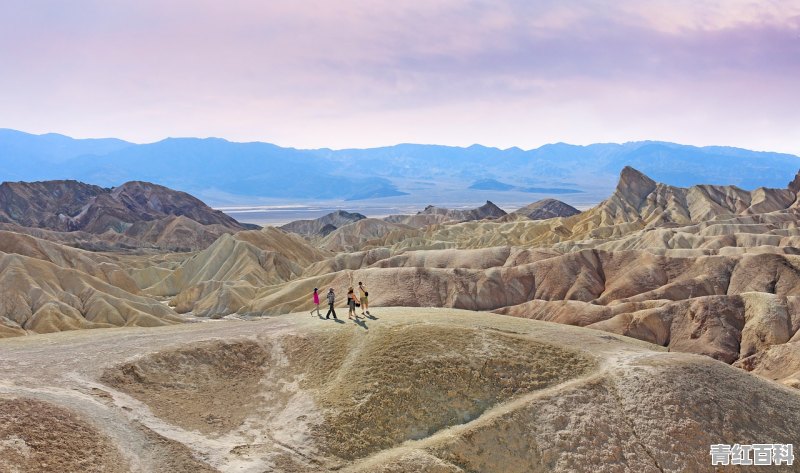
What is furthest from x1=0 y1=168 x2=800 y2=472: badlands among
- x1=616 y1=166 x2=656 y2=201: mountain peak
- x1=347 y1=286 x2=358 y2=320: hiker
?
x1=616 y1=166 x2=656 y2=201: mountain peak

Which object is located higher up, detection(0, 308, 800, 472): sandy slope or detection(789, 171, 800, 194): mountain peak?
detection(789, 171, 800, 194): mountain peak

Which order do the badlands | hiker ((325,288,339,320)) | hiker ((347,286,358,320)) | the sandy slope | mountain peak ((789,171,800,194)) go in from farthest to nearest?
mountain peak ((789,171,800,194)) → hiker ((347,286,358,320)) → hiker ((325,288,339,320)) → the sandy slope → the badlands

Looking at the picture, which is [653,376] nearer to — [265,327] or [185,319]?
[265,327]

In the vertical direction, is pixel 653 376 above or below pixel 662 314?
above

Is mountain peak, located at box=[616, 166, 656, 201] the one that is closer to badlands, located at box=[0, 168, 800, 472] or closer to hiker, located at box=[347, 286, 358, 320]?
badlands, located at box=[0, 168, 800, 472]

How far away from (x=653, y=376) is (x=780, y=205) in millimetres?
167183

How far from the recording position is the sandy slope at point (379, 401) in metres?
25.7

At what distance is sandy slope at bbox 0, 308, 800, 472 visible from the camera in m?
25.7

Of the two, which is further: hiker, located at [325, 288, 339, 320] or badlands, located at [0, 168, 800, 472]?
hiker, located at [325, 288, 339, 320]

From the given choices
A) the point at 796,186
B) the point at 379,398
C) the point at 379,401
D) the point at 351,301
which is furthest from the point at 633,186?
the point at 379,401

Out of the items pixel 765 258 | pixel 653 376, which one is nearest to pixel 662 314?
pixel 765 258

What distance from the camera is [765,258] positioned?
7700cm

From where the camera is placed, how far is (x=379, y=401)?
99.0ft

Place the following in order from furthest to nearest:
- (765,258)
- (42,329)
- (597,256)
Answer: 1. (597,256)
2. (765,258)
3. (42,329)
